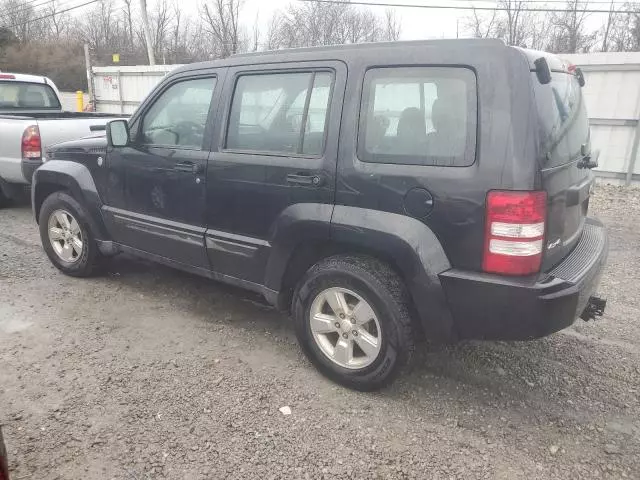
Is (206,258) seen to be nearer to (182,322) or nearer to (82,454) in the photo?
(182,322)

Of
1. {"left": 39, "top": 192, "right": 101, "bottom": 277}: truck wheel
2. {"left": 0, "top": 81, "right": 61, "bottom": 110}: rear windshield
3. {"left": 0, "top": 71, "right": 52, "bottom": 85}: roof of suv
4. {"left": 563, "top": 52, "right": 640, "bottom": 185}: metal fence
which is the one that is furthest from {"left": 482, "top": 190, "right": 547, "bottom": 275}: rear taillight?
{"left": 0, "top": 71, "right": 52, "bottom": 85}: roof of suv

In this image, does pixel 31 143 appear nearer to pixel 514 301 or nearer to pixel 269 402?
pixel 269 402

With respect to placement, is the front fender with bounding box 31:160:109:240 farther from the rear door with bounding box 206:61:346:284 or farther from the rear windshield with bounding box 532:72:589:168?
the rear windshield with bounding box 532:72:589:168

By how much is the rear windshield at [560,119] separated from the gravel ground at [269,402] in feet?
4.47

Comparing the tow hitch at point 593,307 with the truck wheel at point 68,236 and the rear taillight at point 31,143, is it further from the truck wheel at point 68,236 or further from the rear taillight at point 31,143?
the rear taillight at point 31,143

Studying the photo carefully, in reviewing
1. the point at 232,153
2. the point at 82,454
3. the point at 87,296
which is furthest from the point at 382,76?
the point at 87,296

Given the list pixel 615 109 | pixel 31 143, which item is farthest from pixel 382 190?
pixel 615 109

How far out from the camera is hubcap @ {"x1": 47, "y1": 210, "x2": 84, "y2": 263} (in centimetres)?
445

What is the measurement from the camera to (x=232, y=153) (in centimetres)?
325

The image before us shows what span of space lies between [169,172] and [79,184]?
111cm

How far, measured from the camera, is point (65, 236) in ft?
14.8

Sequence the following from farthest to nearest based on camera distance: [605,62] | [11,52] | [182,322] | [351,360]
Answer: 1. [11,52]
2. [605,62]
3. [182,322]
4. [351,360]

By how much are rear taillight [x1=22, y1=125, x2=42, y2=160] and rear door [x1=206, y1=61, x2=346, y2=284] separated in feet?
13.2

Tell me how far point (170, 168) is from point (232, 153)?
576mm
